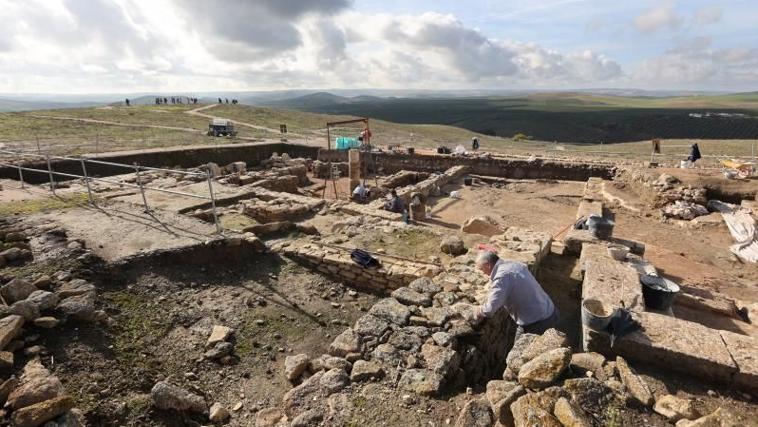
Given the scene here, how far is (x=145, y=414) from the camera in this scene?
3865mm

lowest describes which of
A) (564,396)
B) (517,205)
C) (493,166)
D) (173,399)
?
(517,205)

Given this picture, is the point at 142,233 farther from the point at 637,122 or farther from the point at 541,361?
the point at 637,122

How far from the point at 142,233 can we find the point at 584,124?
253 ft

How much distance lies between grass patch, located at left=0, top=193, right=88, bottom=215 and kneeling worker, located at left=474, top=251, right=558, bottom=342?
9.63m

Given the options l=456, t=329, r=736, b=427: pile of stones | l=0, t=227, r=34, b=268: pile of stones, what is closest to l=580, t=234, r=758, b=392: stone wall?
l=456, t=329, r=736, b=427: pile of stones

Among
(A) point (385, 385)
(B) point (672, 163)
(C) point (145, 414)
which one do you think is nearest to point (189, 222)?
(C) point (145, 414)

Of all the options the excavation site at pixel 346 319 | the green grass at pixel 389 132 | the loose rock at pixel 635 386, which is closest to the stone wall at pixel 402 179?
the excavation site at pixel 346 319

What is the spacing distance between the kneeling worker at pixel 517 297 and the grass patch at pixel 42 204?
31.6ft

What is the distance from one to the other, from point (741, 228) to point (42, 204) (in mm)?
17861

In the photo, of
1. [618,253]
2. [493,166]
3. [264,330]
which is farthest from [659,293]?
[493,166]

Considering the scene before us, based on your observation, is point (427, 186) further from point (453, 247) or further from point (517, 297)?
point (517, 297)

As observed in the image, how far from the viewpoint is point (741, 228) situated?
1038 centimetres

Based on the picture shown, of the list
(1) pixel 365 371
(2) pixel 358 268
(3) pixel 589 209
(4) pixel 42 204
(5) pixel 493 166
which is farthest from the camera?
(5) pixel 493 166

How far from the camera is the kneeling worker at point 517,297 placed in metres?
4.58
